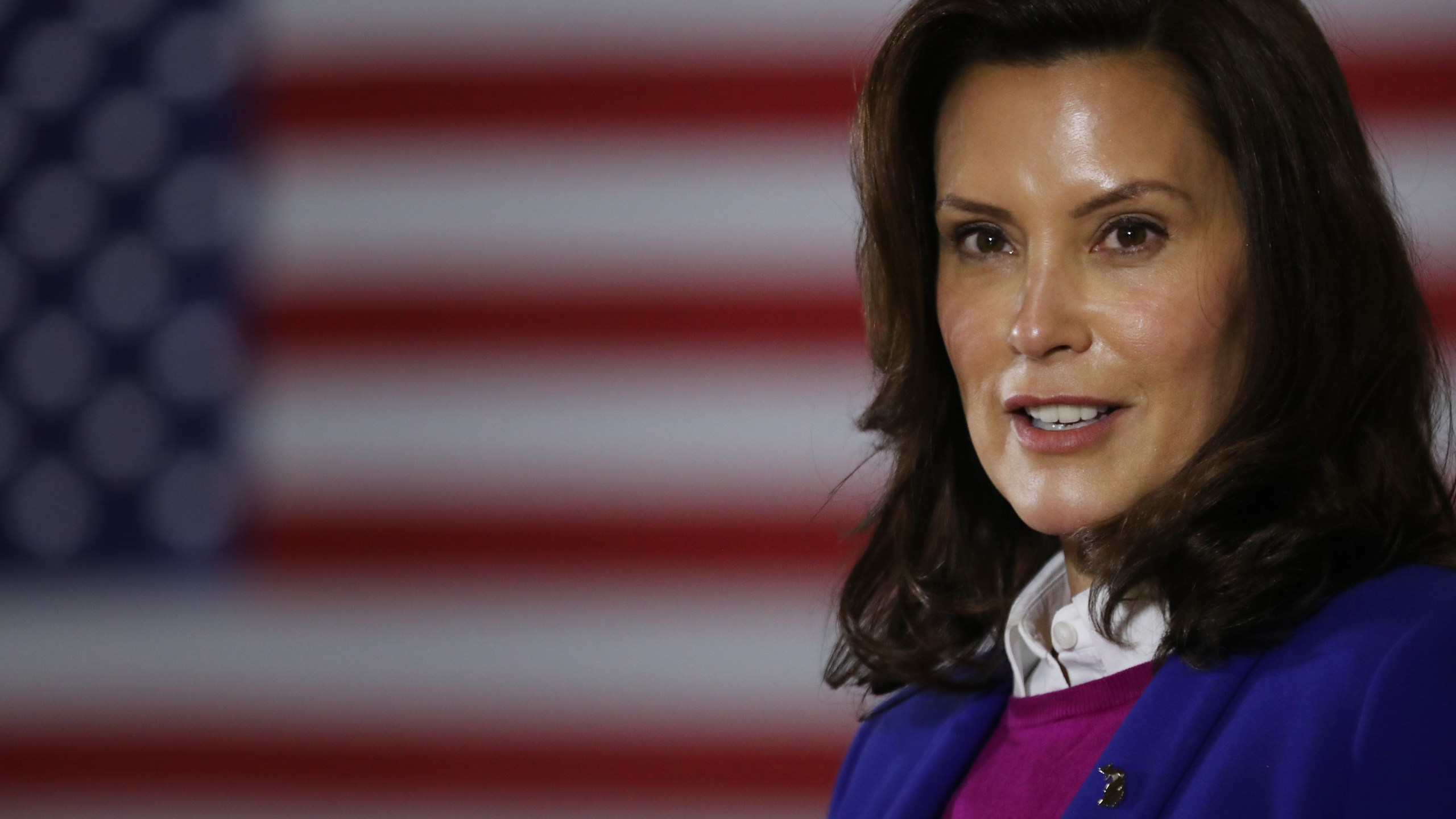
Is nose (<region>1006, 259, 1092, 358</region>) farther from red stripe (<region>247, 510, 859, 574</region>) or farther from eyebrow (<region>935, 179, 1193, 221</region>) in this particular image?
red stripe (<region>247, 510, 859, 574</region>)

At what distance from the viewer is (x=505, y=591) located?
233 cm

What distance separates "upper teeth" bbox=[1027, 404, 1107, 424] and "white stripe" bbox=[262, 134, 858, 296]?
122 centimetres

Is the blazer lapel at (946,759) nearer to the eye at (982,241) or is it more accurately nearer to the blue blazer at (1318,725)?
the blue blazer at (1318,725)

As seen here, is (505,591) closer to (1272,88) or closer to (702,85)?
(702,85)

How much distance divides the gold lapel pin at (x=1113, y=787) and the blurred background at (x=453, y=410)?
127 cm

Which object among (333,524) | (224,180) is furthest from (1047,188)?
(224,180)

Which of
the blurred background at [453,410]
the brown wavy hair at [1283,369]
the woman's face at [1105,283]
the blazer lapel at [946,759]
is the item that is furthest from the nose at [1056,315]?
the blurred background at [453,410]

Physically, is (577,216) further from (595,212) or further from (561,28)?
(561,28)

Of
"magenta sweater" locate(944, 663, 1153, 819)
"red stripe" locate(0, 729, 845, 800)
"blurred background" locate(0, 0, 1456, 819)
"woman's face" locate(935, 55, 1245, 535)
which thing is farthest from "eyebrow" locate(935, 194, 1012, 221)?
"red stripe" locate(0, 729, 845, 800)

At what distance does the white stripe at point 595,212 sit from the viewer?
2307 millimetres

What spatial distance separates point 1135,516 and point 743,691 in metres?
1.35

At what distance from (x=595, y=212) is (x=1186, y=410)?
1461 millimetres

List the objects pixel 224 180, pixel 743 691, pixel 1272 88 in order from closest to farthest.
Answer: pixel 1272 88, pixel 743 691, pixel 224 180

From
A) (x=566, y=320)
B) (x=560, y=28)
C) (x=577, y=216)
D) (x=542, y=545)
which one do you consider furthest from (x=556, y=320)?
(x=560, y=28)
